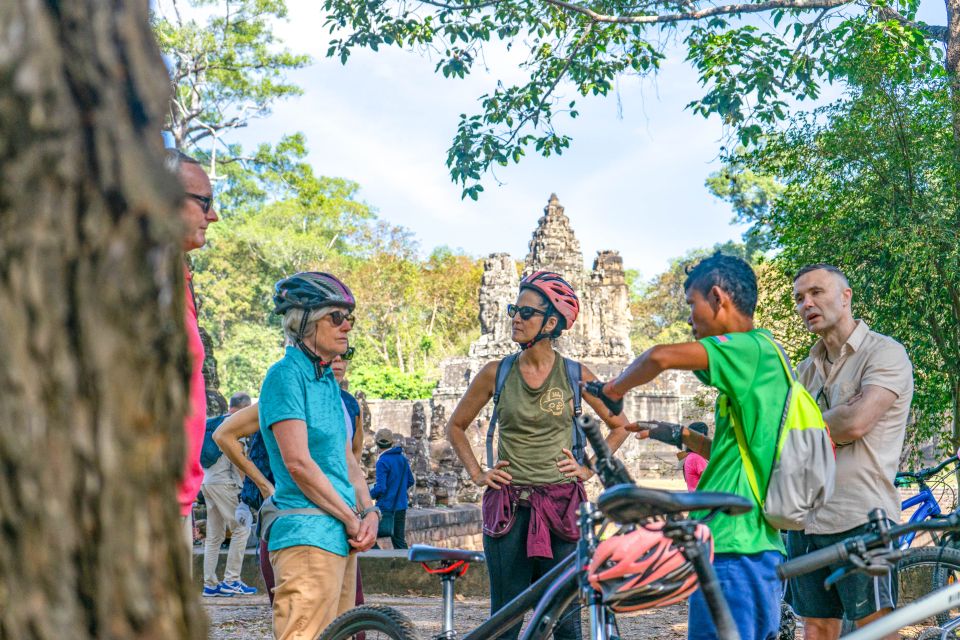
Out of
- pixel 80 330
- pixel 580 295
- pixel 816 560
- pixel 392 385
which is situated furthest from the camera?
pixel 392 385

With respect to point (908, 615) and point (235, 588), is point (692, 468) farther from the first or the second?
point (235, 588)

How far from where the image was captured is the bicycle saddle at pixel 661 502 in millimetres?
2184

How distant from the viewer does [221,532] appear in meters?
8.90

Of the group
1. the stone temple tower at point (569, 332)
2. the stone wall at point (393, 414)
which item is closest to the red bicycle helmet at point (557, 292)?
the stone temple tower at point (569, 332)

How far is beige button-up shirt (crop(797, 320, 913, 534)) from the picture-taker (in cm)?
377

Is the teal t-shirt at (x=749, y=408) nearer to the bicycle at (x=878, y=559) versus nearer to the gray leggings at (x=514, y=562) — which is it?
the bicycle at (x=878, y=559)

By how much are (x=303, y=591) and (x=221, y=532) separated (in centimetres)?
594

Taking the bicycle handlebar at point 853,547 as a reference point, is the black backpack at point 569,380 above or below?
above

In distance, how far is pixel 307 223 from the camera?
4722 cm

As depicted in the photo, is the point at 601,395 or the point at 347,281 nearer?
the point at 601,395

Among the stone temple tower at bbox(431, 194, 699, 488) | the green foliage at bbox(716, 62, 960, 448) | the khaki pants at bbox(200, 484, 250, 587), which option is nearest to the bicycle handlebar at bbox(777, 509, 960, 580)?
the green foliage at bbox(716, 62, 960, 448)

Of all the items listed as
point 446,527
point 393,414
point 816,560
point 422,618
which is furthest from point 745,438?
point 393,414

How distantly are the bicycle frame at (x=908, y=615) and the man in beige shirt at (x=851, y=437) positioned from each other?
2.67 ft

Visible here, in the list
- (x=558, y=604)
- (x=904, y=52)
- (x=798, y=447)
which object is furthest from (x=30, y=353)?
(x=904, y=52)
